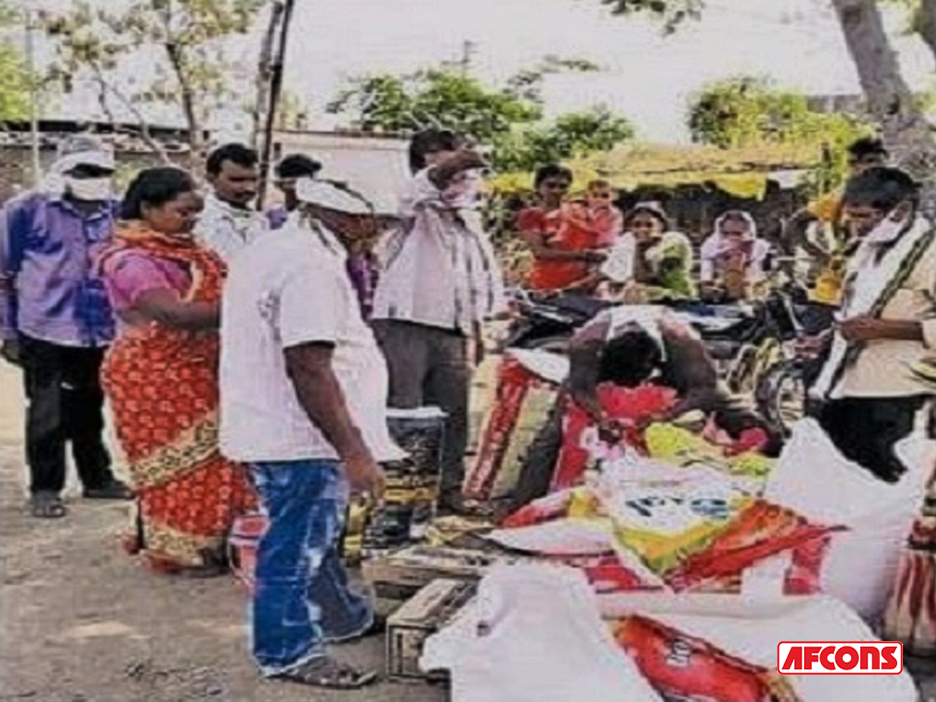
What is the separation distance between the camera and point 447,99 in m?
24.9

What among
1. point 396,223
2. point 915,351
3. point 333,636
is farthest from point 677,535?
point 396,223

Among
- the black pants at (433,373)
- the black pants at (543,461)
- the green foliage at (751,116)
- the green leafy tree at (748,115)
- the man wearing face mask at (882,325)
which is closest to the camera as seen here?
the man wearing face mask at (882,325)

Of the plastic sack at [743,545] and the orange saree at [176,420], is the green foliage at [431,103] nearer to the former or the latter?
the orange saree at [176,420]

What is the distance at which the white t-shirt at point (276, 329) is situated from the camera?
3996mm

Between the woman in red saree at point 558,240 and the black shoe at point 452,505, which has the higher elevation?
the woman in red saree at point 558,240

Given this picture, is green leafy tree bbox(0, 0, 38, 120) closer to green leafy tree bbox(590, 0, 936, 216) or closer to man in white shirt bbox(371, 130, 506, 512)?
green leafy tree bbox(590, 0, 936, 216)

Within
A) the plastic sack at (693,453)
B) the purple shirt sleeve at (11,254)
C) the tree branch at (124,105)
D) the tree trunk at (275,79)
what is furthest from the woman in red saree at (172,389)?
the tree branch at (124,105)

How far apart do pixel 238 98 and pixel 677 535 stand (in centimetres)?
1342

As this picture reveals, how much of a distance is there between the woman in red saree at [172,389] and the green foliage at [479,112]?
18303mm

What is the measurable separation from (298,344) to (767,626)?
4.17ft

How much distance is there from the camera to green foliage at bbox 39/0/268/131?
15352 mm

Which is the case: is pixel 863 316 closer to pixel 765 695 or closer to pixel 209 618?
pixel 765 695

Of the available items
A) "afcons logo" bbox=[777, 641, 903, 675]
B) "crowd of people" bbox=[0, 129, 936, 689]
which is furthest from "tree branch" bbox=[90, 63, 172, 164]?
"afcons logo" bbox=[777, 641, 903, 675]

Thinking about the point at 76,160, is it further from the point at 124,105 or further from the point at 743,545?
the point at 124,105
